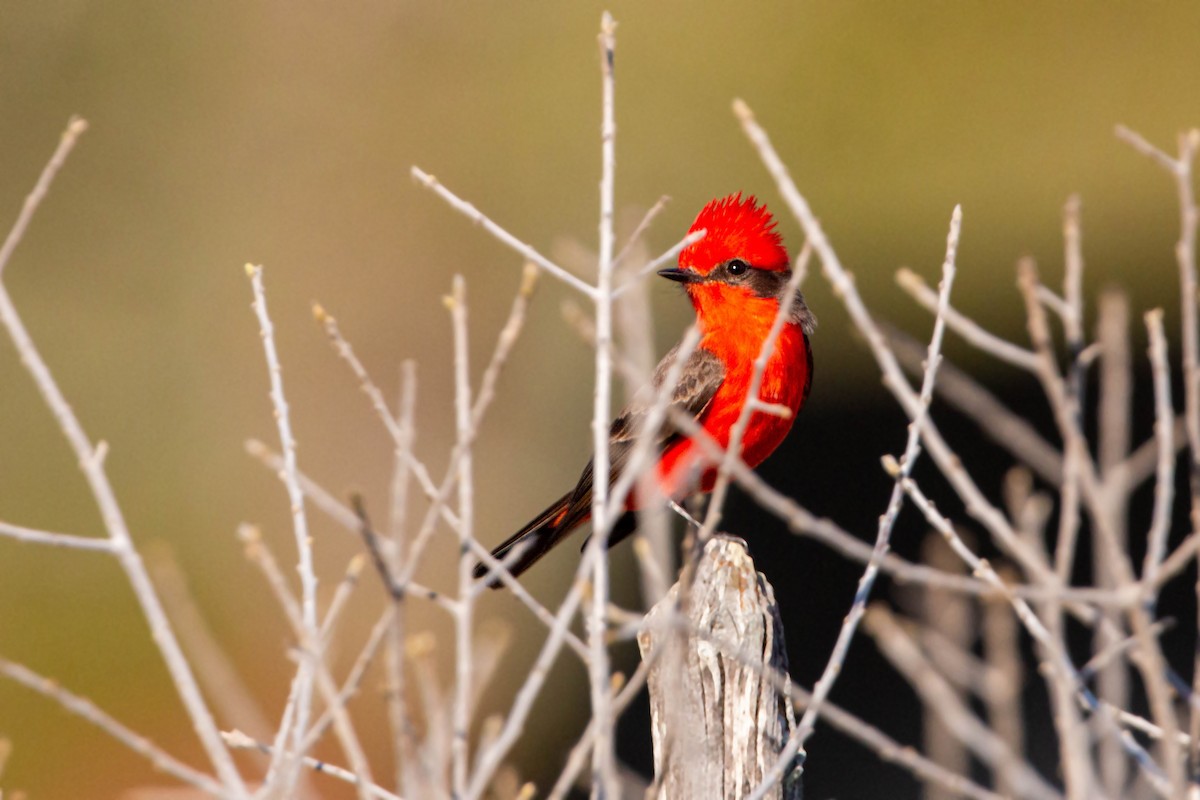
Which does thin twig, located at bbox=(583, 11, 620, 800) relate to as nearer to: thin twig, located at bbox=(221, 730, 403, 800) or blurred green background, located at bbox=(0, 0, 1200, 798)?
thin twig, located at bbox=(221, 730, 403, 800)

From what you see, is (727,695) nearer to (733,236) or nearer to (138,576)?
(138,576)

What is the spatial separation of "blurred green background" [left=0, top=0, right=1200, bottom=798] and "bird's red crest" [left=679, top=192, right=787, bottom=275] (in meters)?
3.18

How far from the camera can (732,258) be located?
6.28 meters

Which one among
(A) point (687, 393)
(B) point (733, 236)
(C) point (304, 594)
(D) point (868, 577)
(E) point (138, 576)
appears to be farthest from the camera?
(B) point (733, 236)

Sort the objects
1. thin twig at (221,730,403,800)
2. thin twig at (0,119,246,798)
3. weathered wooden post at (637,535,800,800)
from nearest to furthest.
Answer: thin twig at (0,119,246,798)
thin twig at (221,730,403,800)
weathered wooden post at (637,535,800,800)

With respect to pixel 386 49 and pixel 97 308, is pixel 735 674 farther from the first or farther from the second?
pixel 386 49

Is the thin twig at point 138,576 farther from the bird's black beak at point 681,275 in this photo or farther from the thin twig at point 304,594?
the bird's black beak at point 681,275

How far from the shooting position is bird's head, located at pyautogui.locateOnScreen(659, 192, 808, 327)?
247 inches

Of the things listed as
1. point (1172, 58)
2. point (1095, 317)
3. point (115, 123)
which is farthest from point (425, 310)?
point (1172, 58)

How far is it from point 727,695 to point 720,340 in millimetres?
2700

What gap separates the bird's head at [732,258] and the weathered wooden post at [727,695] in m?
2.56

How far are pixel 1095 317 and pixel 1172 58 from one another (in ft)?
8.53

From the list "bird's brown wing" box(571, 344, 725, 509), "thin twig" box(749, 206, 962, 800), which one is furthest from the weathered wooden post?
"bird's brown wing" box(571, 344, 725, 509)

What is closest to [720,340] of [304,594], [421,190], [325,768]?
[325,768]
